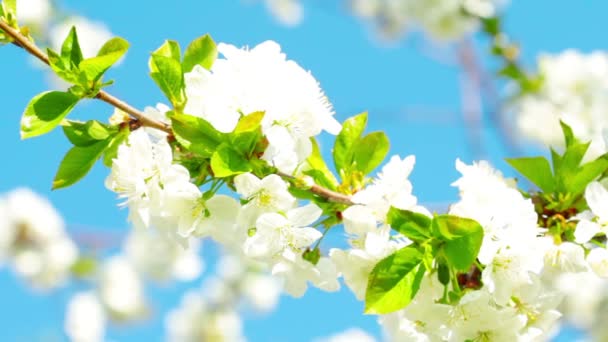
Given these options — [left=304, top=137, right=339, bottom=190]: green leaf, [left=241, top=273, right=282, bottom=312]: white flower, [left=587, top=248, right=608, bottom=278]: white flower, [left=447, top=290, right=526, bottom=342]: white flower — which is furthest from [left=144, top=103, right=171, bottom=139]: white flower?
[left=241, top=273, right=282, bottom=312]: white flower

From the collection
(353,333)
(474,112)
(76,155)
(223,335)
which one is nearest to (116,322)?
(223,335)

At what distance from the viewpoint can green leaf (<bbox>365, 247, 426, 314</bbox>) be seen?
97 centimetres

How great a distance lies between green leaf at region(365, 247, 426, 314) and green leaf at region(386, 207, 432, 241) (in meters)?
0.02

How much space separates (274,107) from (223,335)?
16.8 ft

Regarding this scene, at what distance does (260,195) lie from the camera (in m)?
1.02

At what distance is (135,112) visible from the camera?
1038mm

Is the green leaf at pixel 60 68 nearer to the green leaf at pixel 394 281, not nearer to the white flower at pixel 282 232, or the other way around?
the white flower at pixel 282 232

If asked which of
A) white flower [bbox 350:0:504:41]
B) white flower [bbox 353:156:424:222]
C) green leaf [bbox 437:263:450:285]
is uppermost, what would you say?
white flower [bbox 350:0:504:41]

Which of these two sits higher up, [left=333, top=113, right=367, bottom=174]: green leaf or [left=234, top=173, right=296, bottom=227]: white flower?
[left=333, top=113, right=367, bottom=174]: green leaf

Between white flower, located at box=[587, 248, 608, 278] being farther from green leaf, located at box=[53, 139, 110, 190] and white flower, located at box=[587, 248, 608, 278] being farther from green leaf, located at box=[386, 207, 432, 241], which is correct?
green leaf, located at box=[53, 139, 110, 190]

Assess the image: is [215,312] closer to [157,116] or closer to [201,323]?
[201,323]

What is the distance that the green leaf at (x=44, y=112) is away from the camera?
103 centimetres

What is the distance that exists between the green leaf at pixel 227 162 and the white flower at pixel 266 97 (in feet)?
0.10

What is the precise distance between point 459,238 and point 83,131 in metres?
0.55
